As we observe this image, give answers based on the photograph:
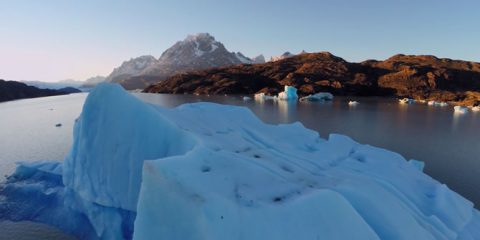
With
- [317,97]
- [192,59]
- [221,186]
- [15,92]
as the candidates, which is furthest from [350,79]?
[192,59]

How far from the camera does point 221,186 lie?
478 cm

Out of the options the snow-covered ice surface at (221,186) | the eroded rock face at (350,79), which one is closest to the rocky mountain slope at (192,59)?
the eroded rock face at (350,79)

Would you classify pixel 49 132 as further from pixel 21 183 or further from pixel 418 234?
pixel 418 234

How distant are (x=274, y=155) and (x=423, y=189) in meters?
4.00

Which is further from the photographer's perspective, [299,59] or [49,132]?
[299,59]

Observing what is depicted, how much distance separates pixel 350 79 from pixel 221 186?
72.3 meters

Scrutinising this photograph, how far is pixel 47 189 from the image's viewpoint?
11.1m

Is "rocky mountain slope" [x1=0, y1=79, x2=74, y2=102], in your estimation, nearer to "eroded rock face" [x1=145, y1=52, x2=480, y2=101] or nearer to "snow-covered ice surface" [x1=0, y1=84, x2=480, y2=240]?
"eroded rock face" [x1=145, y1=52, x2=480, y2=101]

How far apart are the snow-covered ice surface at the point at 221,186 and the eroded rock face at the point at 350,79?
56.5 meters

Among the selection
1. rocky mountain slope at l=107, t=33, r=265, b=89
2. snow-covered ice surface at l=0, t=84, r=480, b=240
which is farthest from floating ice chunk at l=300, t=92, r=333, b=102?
rocky mountain slope at l=107, t=33, r=265, b=89

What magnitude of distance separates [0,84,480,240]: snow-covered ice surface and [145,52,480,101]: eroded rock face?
56516 millimetres

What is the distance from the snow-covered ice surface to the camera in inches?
171

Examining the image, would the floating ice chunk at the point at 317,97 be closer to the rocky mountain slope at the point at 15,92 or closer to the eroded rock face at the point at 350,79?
the eroded rock face at the point at 350,79

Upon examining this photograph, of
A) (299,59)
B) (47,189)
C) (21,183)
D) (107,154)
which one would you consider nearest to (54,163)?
(21,183)
